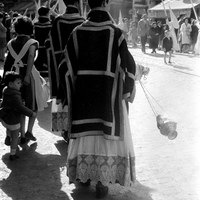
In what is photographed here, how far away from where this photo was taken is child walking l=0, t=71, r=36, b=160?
4.86 meters

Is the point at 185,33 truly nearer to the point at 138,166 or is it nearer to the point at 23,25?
the point at 23,25

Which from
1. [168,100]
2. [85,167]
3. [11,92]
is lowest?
[168,100]

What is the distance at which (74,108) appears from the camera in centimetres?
388

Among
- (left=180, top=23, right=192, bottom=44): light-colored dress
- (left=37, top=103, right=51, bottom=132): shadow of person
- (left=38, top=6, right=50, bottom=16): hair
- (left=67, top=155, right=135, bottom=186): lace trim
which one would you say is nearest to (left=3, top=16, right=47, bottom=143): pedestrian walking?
(left=37, top=103, right=51, bottom=132): shadow of person

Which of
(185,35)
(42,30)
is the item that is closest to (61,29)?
(42,30)

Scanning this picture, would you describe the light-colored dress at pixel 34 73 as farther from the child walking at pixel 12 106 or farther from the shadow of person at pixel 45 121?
the shadow of person at pixel 45 121

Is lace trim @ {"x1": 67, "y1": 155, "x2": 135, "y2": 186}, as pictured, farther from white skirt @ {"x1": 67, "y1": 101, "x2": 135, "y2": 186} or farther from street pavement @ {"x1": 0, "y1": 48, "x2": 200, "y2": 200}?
street pavement @ {"x1": 0, "y1": 48, "x2": 200, "y2": 200}

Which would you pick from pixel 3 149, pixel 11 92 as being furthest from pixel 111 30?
pixel 3 149

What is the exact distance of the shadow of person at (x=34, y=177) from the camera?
404cm

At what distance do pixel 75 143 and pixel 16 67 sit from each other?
5.90ft

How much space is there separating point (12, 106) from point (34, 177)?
2.79ft

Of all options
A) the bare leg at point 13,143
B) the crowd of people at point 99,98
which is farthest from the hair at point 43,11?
the crowd of people at point 99,98

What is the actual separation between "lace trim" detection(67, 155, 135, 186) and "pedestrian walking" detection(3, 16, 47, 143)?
5.98 feet

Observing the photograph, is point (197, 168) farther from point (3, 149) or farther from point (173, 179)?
point (3, 149)
